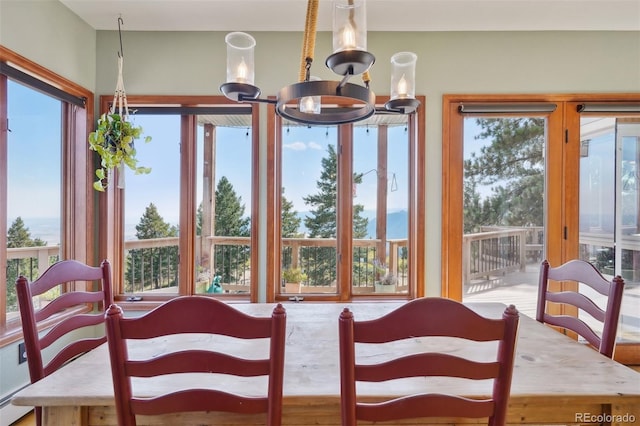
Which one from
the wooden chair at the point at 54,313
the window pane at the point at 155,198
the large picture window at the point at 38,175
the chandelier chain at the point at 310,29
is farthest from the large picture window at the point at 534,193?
the large picture window at the point at 38,175

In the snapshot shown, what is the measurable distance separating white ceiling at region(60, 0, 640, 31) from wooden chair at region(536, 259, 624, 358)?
76.5 inches

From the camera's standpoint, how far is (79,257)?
2.59 meters

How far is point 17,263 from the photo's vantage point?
6.93ft

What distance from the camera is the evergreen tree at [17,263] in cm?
205

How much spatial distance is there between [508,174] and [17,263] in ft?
12.2

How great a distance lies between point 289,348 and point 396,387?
1.51 ft

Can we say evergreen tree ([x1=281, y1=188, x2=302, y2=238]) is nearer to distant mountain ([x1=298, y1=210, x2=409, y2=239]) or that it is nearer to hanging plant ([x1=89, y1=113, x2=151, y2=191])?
distant mountain ([x1=298, y1=210, x2=409, y2=239])

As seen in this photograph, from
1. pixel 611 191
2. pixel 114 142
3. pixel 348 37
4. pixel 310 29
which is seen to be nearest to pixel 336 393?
pixel 348 37

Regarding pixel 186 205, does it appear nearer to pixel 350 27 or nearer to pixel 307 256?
pixel 307 256

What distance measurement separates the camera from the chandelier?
1021 mm

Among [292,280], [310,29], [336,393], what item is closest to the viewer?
[336,393]

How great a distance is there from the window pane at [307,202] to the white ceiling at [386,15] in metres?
0.86

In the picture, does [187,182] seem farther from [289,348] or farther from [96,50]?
[289,348]

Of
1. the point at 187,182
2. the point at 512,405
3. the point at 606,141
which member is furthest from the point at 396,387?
the point at 606,141
